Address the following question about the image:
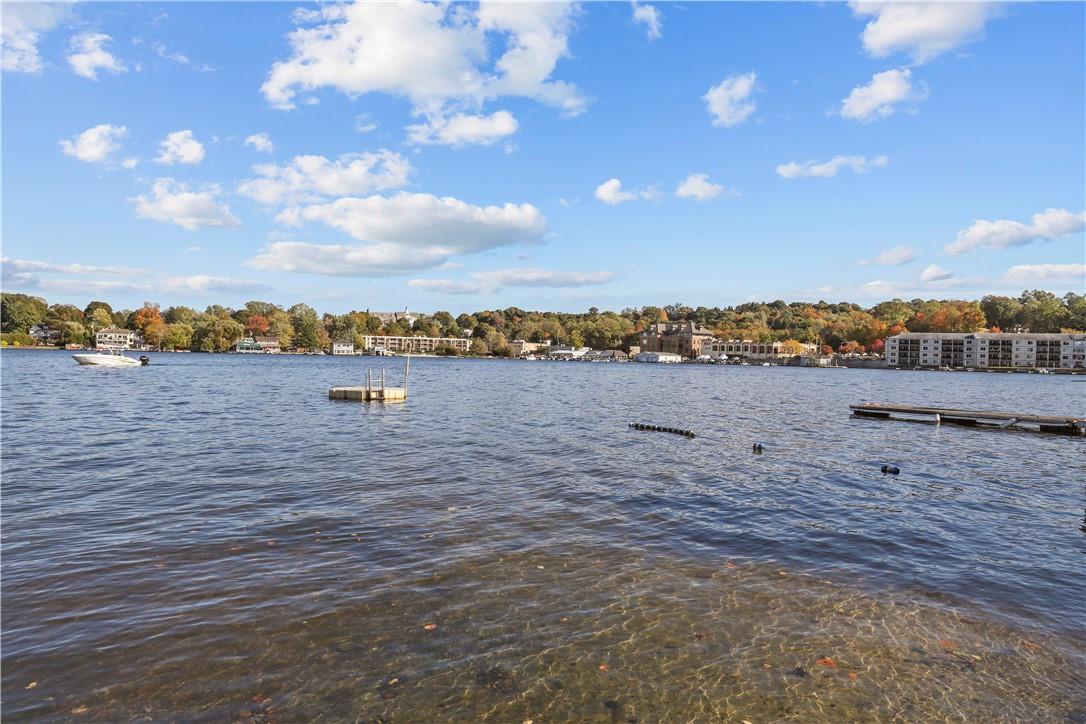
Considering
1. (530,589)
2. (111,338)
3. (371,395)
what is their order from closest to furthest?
(530,589), (371,395), (111,338)

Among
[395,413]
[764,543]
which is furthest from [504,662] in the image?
[395,413]

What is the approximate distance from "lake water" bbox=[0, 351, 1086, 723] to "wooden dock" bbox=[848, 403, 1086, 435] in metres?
18.8

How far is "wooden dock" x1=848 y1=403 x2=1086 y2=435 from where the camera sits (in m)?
39.2

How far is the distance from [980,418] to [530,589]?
46.0 meters

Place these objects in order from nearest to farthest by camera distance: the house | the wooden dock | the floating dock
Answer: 1. the wooden dock
2. the floating dock
3. the house

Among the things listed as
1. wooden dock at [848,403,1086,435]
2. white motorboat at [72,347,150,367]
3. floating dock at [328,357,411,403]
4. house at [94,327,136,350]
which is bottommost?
wooden dock at [848,403,1086,435]

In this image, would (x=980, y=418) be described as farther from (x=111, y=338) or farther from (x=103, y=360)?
(x=111, y=338)

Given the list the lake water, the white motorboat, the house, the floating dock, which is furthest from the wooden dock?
the house

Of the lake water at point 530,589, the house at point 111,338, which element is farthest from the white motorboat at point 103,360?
the house at point 111,338

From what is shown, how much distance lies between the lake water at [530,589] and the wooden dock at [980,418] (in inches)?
741

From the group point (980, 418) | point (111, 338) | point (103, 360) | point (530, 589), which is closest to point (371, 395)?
point (530, 589)

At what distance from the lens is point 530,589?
10844 millimetres

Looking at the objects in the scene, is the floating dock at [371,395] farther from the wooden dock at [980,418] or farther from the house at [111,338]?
the house at [111,338]

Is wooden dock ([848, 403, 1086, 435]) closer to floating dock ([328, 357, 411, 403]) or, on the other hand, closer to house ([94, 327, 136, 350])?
floating dock ([328, 357, 411, 403])
